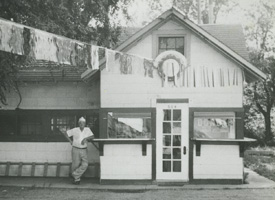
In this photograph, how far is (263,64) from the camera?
29.1 metres

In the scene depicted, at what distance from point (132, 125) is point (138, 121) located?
0.71 ft

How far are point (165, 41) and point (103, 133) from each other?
330 cm

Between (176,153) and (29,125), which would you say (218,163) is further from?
(29,125)

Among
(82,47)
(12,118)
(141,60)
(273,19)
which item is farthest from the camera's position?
(273,19)

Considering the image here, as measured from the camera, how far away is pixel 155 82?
44.4 ft

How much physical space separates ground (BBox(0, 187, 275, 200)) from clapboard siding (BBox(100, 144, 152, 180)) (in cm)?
94

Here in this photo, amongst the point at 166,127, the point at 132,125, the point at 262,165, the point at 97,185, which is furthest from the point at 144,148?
the point at 262,165

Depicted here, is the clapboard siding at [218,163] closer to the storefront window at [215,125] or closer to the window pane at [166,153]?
the storefront window at [215,125]

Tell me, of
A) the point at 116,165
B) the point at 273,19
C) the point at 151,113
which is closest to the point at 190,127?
the point at 151,113

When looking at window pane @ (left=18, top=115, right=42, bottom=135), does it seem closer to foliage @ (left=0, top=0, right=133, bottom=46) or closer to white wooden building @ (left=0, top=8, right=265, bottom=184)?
white wooden building @ (left=0, top=8, right=265, bottom=184)

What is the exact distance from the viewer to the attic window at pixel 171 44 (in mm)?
13539

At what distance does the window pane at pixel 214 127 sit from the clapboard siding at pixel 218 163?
323 mm

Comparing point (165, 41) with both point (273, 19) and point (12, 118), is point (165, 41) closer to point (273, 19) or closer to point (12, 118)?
point (12, 118)

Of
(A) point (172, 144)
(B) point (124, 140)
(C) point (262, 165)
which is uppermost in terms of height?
(B) point (124, 140)
